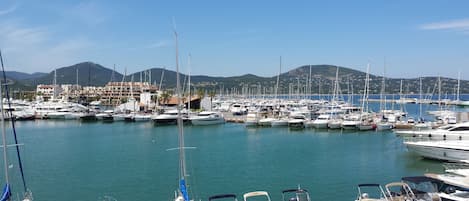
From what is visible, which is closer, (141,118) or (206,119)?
(206,119)

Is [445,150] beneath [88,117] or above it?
above

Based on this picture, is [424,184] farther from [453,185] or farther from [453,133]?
[453,133]

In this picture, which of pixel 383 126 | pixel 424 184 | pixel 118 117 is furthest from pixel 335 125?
pixel 118 117

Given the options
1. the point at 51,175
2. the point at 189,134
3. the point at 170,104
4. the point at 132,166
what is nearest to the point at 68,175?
the point at 51,175

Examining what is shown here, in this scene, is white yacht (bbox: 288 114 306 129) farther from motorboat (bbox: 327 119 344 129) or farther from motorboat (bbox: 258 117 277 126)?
motorboat (bbox: 327 119 344 129)

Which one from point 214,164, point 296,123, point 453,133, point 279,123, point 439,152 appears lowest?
point 214,164

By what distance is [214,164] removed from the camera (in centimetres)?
3959

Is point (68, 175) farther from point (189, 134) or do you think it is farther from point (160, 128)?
point (160, 128)

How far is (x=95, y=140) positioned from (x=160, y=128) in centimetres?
1840

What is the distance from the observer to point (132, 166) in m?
39.0

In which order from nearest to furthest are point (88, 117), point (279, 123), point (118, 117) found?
point (279, 123)
point (118, 117)
point (88, 117)

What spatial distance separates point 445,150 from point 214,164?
20641 mm

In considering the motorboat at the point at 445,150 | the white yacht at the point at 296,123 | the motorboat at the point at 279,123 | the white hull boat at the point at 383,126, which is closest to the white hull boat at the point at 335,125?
the white yacht at the point at 296,123

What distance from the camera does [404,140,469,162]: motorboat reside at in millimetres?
35188
